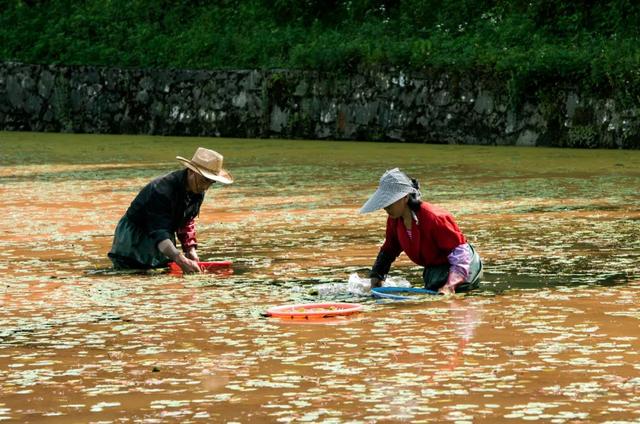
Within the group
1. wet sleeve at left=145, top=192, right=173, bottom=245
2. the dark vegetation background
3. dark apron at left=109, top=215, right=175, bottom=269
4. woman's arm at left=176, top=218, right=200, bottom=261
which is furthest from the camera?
the dark vegetation background

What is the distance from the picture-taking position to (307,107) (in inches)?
1060

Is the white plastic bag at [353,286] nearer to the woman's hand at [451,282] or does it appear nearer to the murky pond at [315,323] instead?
the murky pond at [315,323]

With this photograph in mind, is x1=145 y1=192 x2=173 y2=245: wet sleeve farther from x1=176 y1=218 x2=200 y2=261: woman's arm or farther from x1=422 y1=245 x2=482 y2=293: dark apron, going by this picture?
x1=422 y1=245 x2=482 y2=293: dark apron

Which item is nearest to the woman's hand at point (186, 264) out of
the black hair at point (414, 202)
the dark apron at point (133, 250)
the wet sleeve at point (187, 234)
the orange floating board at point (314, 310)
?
the dark apron at point (133, 250)

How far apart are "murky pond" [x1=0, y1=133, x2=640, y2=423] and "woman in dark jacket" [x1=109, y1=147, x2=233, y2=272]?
18 centimetres

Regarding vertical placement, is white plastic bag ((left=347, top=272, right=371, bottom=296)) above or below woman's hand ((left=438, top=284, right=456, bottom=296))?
below

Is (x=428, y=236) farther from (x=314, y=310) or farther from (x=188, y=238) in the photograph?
(x=188, y=238)

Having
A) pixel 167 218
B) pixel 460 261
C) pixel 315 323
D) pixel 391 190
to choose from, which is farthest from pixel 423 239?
pixel 167 218

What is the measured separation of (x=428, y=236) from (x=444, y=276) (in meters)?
0.28

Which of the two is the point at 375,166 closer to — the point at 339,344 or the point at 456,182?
the point at 456,182

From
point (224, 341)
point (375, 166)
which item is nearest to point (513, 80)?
point (375, 166)

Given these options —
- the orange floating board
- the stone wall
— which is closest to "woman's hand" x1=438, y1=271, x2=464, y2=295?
the orange floating board

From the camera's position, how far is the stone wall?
23984 mm

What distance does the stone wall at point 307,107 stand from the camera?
78.7 feet
